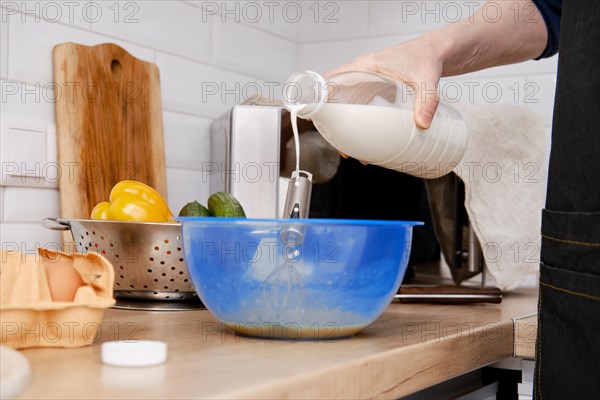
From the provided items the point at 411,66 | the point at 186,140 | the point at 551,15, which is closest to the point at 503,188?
the point at 551,15

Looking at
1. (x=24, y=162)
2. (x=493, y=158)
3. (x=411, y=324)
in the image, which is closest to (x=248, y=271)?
(x=411, y=324)

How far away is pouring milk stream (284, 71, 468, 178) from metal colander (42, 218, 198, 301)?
238 millimetres

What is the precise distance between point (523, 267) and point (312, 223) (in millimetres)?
717

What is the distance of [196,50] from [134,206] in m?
Result: 0.60

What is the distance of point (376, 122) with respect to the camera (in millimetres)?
848

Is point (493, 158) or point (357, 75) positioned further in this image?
point (493, 158)

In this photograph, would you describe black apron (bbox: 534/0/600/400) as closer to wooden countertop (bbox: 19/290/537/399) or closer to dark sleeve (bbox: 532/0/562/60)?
wooden countertop (bbox: 19/290/537/399)

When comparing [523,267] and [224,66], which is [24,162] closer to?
[224,66]

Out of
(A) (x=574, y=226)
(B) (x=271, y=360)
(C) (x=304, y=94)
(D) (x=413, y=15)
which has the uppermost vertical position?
(D) (x=413, y=15)

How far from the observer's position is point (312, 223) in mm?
681

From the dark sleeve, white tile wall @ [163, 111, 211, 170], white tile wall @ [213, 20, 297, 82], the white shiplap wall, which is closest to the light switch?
the white shiplap wall

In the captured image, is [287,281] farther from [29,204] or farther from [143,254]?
[29,204]

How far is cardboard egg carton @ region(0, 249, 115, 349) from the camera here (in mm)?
618

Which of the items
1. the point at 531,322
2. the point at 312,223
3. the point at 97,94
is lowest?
the point at 531,322
